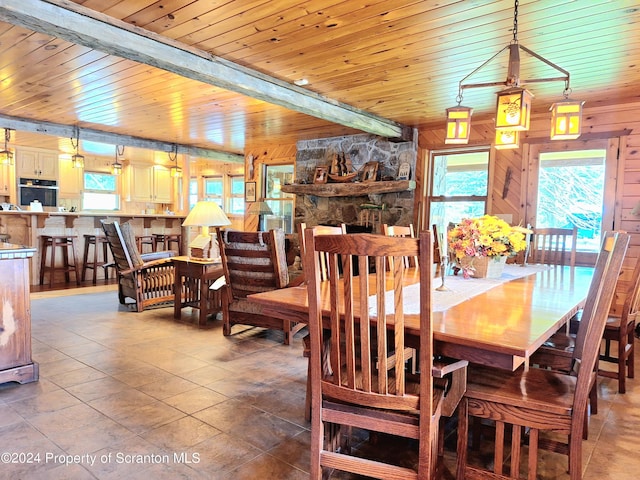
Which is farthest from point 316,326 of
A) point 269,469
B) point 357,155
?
point 357,155

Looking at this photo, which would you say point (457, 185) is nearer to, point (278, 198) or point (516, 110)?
point (278, 198)

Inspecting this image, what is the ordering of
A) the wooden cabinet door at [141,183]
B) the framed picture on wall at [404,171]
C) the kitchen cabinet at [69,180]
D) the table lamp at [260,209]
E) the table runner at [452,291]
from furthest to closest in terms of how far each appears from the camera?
the wooden cabinet door at [141,183] < the kitchen cabinet at [69,180] < the table lamp at [260,209] < the framed picture on wall at [404,171] < the table runner at [452,291]

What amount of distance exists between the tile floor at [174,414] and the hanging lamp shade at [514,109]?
1.64 metres

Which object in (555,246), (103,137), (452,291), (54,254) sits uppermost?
(103,137)

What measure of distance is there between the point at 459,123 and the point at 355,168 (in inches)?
156

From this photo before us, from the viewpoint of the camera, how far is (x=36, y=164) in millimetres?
8539

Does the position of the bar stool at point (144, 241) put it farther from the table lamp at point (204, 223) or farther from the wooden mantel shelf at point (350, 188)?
the table lamp at point (204, 223)

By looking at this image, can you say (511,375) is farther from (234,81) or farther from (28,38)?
(28,38)

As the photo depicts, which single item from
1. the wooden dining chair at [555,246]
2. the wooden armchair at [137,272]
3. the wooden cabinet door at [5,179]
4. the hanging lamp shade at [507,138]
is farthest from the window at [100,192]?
the hanging lamp shade at [507,138]

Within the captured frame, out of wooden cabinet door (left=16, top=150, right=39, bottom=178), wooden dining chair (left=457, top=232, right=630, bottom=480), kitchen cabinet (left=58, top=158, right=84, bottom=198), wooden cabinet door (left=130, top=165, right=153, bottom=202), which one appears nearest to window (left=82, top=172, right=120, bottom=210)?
kitchen cabinet (left=58, top=158, right=84, bottom=198)

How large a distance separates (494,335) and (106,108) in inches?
205

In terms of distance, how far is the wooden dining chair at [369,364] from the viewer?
1352mm

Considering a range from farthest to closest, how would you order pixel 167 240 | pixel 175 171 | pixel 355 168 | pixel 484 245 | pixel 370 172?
pixel 167 240, pixel 175 171, pixel 355 168, pixel 370 172, pixel 484 245

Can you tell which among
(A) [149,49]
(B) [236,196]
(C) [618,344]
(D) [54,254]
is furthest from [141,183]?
(C) [618,344]
